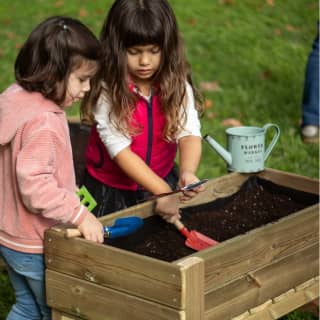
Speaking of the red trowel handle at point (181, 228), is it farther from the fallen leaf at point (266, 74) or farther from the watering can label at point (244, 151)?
the fallen leaf at point (266, 74)

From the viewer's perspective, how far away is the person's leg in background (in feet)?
18.1

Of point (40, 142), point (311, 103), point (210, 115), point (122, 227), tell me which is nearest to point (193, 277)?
point (122, 227)

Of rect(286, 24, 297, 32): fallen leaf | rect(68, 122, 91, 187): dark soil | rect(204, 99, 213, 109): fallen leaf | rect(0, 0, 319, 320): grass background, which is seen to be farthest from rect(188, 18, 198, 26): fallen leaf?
rect(68, 122, 91, 187): dark soil

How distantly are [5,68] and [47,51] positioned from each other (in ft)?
14.5

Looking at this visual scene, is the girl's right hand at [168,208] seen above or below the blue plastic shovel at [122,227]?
below

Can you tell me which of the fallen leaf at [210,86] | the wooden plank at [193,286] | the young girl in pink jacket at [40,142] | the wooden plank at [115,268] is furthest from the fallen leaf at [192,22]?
the wooden plank at [193,286]

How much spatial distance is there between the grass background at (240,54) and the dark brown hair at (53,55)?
86.9 inches

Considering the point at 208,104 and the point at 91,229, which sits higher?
the point at 91,229

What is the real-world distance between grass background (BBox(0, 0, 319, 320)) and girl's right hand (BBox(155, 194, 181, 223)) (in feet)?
5.04

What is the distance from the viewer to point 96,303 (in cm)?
279

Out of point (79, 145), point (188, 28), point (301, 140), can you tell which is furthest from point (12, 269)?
point (188, 28)

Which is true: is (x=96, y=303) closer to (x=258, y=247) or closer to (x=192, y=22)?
(x=258, y=247)

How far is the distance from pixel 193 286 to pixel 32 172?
58cm

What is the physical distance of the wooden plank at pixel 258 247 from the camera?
8.96 feet
